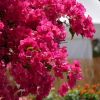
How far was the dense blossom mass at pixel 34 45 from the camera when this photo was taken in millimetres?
2985

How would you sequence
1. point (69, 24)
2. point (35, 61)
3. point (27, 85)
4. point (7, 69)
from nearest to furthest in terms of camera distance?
1. point (35, 61)
2. point (27, 85)
3. point (7, 69)
4. point (69, 24)

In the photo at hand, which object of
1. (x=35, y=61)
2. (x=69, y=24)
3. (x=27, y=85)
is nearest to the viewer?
(x=35, y=61)

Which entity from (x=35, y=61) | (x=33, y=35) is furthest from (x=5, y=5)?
(x=35, y=61)

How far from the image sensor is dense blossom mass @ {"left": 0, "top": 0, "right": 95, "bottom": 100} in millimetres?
2985

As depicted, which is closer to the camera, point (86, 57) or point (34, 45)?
point (34, 45)

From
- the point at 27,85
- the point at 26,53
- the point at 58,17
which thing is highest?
the point at 58,17

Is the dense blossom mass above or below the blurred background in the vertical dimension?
above

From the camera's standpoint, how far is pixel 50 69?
309 centimetres

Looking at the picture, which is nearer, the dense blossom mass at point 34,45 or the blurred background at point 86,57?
the dense blossom mass at point 34,45

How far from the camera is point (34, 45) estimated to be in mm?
2959

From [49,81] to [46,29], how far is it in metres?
0.39

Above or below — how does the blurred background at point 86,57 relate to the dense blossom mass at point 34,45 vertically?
below

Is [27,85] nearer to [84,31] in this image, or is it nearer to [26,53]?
[26,53]

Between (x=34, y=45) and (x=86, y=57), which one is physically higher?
(x=34, y=45)
